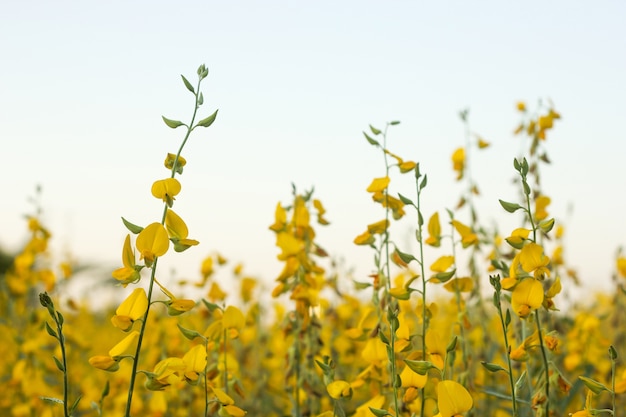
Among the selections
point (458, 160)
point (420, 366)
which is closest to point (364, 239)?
point (420, 366)

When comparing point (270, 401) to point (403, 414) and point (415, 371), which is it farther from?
point (415, 371)

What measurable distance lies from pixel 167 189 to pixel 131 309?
0.29m

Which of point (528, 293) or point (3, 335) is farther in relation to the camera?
point (3, 335)

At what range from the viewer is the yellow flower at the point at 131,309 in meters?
1.64

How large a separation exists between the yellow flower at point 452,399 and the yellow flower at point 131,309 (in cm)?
70

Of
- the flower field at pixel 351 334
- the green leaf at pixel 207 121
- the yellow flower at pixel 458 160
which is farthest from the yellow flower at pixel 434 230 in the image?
the yellow flower at pixel 458 160

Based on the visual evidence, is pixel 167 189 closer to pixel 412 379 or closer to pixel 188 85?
pixel 188 85

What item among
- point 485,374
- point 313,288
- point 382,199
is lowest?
point 485,374

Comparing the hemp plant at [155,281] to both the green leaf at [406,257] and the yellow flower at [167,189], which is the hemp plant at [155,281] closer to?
the yellow flower at [167,189]

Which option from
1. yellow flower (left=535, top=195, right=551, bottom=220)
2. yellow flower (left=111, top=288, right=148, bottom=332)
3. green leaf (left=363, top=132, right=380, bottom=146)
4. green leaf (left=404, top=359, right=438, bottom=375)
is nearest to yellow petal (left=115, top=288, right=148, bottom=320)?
yellow flower (left=111, top=288, right=148, bottom=332)

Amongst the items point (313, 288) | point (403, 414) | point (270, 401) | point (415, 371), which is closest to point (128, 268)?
point (415, 371)

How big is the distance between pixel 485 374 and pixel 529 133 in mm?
1293

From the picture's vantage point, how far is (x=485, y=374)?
376cm

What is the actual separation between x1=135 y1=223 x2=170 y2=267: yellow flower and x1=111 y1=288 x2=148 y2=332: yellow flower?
0.29ft
